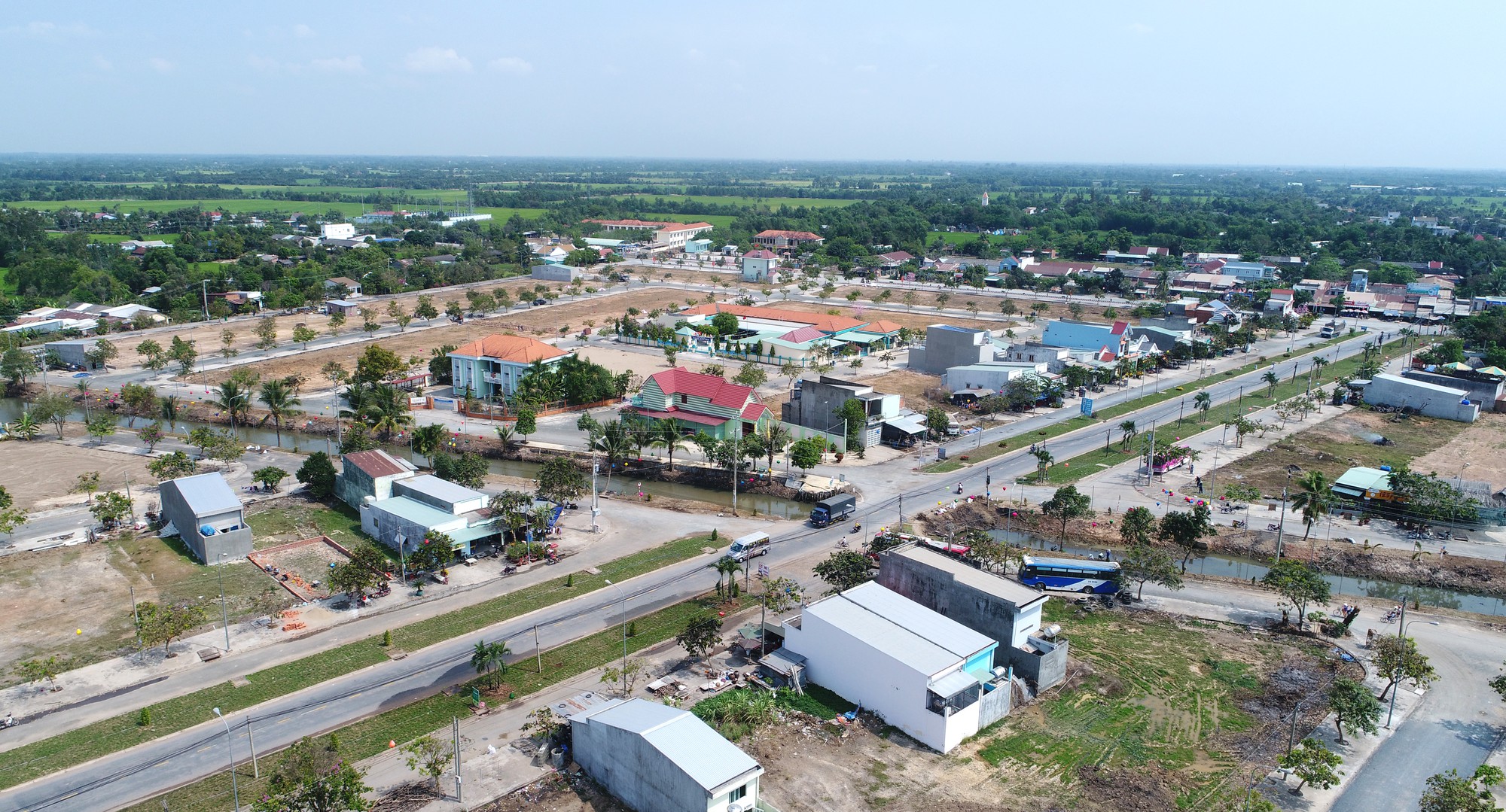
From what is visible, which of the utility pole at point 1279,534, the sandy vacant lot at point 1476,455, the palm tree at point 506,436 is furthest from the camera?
the palm tree at point 506,436

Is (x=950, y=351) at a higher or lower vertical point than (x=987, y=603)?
higher

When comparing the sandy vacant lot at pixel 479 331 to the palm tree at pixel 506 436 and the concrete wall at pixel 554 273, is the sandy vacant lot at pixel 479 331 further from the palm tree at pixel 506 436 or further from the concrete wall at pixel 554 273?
the palm tree at pixel 506 436

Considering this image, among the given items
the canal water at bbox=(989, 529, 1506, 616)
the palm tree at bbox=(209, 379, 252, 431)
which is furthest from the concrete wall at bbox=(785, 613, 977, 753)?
the palm tree at bbox=(209, 379, 252, 431)

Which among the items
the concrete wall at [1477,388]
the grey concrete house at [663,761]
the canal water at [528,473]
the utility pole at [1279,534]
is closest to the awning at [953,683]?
the grey concrete house at [663,761]

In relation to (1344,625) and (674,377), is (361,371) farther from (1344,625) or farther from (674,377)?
(1344,625)

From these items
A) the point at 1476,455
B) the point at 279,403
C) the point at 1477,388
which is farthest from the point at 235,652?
the point at 1477,388

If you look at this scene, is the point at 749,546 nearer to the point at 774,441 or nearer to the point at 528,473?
the point at 774,441

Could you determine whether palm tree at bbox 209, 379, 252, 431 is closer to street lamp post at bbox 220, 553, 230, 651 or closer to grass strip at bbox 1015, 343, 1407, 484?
street lamp post at bbox 220, 553, 230, 651
